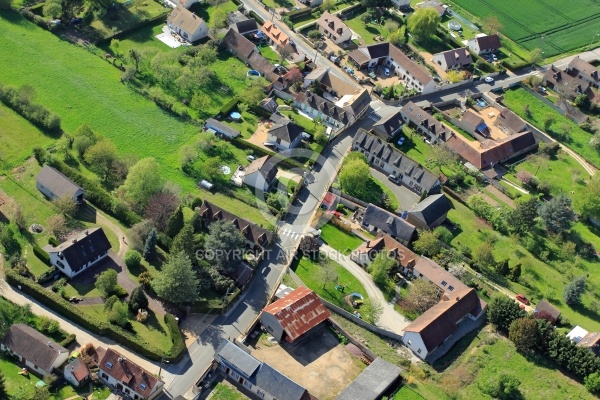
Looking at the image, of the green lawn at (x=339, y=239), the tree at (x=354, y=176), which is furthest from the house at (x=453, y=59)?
the green lawn at (x=339, y=239)

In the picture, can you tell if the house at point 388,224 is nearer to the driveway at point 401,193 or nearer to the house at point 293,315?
the driveway at point 401,193

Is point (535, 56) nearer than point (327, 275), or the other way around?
point (327, 275)

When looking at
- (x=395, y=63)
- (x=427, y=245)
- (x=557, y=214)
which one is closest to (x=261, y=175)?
(x=427, y=245)

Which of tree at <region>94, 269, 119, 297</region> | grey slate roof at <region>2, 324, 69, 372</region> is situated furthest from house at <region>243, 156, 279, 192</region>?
grey slate roof at <region>2, 324, 69, 372</region>

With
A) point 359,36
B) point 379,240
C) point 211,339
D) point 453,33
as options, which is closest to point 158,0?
point 359,36

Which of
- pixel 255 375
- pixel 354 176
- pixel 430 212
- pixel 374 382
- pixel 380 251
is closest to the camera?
pixel 255 375

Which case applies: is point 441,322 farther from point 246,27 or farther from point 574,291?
point 246,27

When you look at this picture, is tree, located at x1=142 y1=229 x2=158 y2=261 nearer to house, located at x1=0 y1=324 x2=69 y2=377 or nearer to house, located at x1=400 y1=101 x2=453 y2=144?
house, located at x1=0 y1=324 x2=69 y2=377
